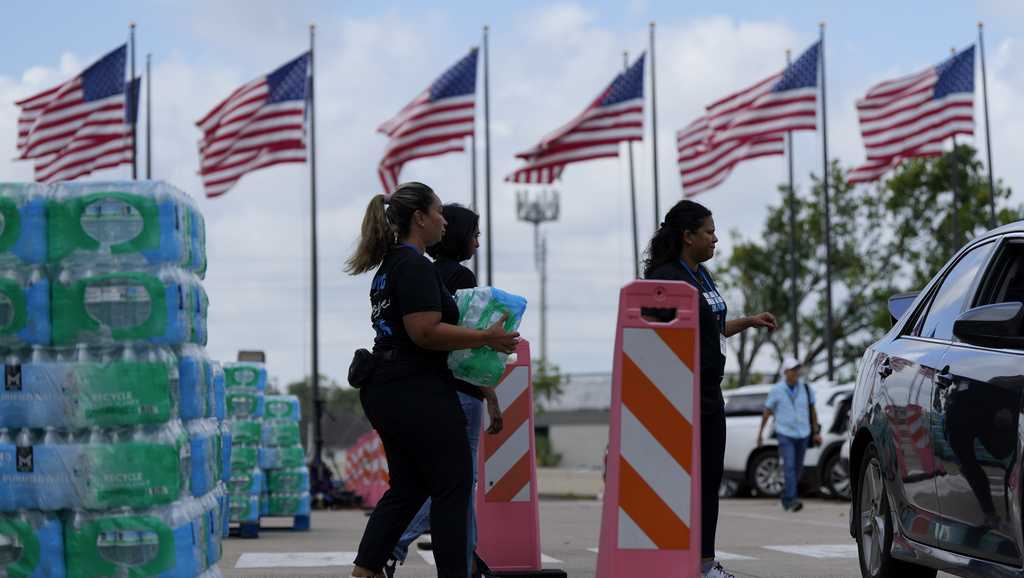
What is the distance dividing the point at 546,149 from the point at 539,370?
147ft

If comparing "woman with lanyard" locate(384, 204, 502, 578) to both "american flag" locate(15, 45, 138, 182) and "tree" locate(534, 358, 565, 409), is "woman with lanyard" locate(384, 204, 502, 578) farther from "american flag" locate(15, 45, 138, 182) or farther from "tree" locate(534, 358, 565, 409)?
"tree" locate(534, 358, 565, 409)

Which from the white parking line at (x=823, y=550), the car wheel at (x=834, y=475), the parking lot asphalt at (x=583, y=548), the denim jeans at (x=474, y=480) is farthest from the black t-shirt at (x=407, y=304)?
the car wheel at (x=834, y=475)

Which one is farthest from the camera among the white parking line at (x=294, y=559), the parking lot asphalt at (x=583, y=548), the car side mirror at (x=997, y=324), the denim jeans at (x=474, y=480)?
the white parking line at (x=294, y=559)

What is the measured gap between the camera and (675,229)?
8.70 metres

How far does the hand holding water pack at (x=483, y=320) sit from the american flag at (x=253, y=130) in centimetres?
2440

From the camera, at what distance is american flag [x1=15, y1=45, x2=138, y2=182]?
31.5 meters

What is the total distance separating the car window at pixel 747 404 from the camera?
89.3ft

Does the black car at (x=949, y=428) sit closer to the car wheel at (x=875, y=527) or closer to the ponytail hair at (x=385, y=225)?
the car wheel at (x=875, y=527)

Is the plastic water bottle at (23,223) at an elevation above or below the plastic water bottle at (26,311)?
above

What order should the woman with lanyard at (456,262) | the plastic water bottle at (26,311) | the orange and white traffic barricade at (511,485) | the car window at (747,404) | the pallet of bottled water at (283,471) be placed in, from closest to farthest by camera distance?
the plastic water bottle at (26,311) → the woman with lanyard at (456,262) → the orange and white traffic barricade at (511,485) → the pallet of bottled water at (283,471) → the car window at (747,404)

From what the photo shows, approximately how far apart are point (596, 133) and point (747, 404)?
8.50 metres

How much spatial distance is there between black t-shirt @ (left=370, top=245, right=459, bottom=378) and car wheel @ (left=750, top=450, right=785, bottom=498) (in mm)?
19154

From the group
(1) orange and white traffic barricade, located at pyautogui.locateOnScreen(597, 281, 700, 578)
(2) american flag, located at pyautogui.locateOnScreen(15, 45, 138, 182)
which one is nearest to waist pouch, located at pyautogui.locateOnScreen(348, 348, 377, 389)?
(1) orange and white traffic barricade, located at pyautogui.locateOnScreen(597, 281, 700, 578)

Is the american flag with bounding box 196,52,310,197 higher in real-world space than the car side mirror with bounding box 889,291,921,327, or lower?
higher
